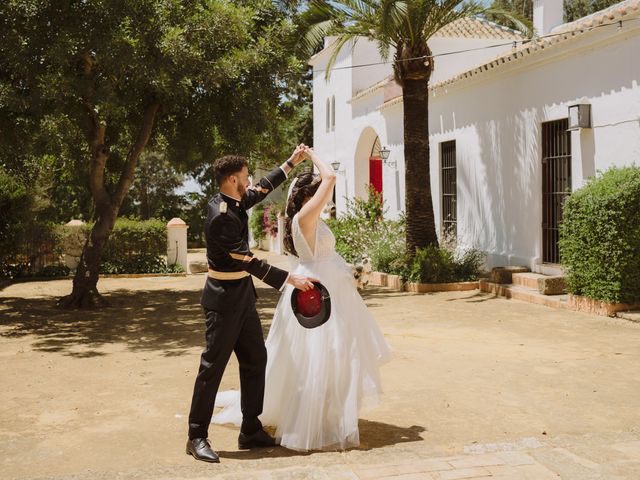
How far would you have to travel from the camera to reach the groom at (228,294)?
176 inches

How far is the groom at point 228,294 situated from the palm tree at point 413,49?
9911mm

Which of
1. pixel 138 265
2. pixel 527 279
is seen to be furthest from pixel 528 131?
pixel 138 265

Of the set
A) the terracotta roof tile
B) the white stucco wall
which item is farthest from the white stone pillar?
the terracotta roof tile

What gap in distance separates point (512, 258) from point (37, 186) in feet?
41.0

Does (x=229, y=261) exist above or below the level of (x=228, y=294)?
above

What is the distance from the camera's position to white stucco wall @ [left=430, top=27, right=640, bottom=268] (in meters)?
11.5

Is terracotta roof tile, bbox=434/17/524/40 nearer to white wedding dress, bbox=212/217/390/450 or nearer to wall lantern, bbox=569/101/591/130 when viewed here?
wall lantern, bbox=569/101/591/130

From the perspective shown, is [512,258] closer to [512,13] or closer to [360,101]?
[512,13]

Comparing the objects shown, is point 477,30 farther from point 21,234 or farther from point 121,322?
point 121,322

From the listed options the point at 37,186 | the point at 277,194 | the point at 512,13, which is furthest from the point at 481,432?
the point at 277,194

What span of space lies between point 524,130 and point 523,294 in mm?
3752

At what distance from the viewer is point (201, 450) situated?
14.6 ft

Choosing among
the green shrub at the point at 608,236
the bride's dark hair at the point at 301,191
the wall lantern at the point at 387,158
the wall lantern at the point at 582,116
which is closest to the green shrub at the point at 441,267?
the wall lantern at the point at 582,116

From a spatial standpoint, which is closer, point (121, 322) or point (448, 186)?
point (121, 322)
